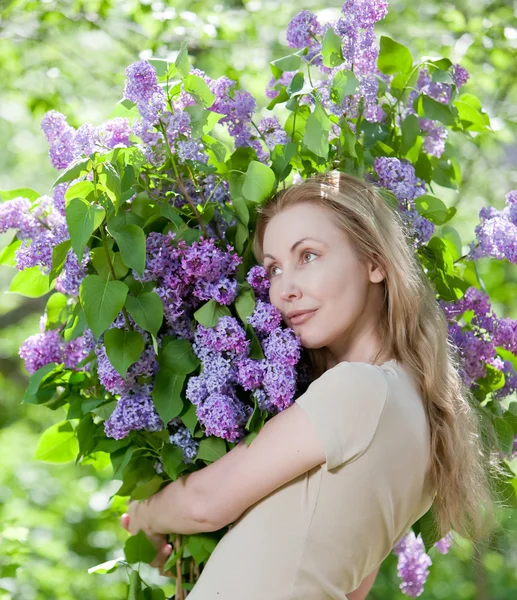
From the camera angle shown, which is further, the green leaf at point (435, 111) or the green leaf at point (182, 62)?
the green leaf at point (435, 111)

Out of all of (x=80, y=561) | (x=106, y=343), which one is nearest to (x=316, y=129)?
(x=106, y=343)

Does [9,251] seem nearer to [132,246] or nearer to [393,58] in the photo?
[132,246]

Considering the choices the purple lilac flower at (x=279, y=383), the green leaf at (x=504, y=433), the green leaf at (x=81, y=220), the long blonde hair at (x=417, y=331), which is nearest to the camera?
the green leaf at (x=81, y=220)

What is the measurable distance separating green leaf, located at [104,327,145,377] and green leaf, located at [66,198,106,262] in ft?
0.54

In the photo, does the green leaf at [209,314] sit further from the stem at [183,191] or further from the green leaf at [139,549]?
the green leaf at [139,549]

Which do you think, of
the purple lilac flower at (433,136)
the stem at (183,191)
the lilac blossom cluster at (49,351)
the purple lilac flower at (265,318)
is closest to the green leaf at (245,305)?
the purple lilac flower at (265,318)

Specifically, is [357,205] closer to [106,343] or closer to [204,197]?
[204,197]

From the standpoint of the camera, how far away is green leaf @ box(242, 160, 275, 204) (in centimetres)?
137

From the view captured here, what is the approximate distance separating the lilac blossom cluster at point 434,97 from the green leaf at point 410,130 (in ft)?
0.18

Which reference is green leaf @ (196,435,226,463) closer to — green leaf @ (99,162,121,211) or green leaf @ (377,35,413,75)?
green leaf @ (99,162,121,211)

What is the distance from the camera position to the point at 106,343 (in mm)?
1258

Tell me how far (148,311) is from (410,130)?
66 centimetres

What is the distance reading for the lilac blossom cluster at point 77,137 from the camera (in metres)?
1.35

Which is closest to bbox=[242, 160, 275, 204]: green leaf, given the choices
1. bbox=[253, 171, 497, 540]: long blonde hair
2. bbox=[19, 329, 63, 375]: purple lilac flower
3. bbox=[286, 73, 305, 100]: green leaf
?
bbox=[253, 171, 497, 540]: long blonde hair
